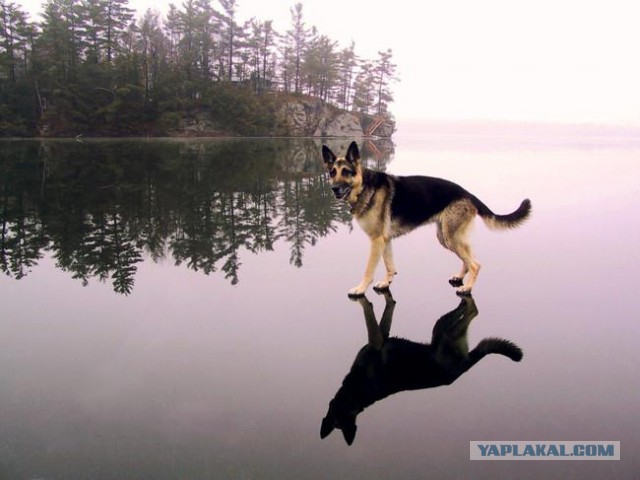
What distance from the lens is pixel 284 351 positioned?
3688 millimetres

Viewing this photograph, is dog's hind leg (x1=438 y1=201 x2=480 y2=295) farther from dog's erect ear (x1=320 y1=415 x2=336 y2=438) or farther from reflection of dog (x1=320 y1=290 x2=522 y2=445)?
dog's erect ear (x1=320 y1=415 x2=336 y2=438)

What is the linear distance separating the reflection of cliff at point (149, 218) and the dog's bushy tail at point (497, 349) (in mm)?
3030

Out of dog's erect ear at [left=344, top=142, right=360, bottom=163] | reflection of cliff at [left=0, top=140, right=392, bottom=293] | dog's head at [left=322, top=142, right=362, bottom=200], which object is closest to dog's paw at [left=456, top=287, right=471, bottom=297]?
dog's head at [left=322, top=142, right=362, bottom=200]

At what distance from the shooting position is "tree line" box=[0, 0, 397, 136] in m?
48.1

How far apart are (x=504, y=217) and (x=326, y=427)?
3.68 metres

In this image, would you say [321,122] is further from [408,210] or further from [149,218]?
[408,210]

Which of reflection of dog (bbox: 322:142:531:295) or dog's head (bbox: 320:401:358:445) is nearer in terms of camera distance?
dog's head (bbox: 320:401:358:445)

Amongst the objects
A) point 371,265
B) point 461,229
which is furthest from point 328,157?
point 461,229

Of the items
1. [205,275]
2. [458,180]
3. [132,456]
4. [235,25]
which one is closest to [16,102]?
[235,25]

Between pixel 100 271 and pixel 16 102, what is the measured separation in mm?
52174

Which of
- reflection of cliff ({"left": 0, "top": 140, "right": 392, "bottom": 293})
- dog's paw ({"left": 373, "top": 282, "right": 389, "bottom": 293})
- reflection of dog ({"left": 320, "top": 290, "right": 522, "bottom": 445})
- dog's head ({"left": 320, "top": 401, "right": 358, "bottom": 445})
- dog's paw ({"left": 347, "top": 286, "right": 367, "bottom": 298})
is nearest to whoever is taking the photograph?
dog's head ({"left": 320, "top": 401, "right": 358, "bottom": 445})

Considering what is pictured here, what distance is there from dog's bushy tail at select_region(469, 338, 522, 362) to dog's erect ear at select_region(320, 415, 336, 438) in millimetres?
1446

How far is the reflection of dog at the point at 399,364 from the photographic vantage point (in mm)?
2896

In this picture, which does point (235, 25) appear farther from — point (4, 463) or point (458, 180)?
point (4, 463)
